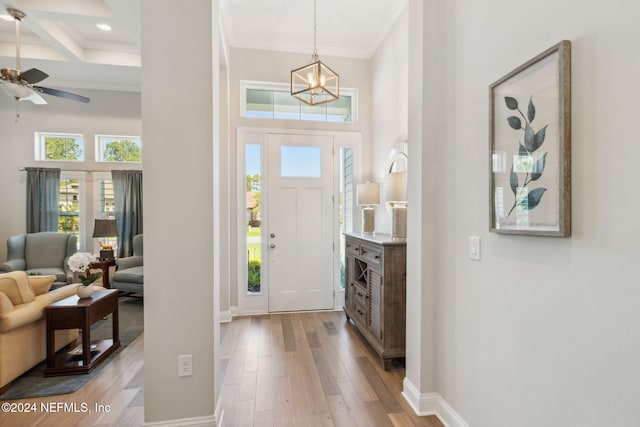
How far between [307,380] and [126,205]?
4568 millimetres

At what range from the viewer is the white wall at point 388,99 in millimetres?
3217

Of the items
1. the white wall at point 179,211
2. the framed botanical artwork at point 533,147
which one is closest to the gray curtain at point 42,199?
the white wall at point 179,211

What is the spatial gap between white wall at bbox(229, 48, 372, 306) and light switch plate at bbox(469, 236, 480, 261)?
2.60 m

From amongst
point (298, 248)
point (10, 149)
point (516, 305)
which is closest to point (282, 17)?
point (298, 248)

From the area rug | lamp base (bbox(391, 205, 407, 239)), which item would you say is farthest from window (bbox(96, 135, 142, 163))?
lamp base (bbox(391, 205, 407, 239))

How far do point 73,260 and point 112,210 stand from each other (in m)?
2.85

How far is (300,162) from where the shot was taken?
4.09 m

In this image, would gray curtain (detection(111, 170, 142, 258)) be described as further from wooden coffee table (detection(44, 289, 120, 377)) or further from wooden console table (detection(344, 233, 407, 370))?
wooden console table (detection(344, 233, 407, 370))

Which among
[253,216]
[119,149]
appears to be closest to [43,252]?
[119,149]

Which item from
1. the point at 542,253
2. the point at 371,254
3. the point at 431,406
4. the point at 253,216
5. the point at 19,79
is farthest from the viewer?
the point at 253,216

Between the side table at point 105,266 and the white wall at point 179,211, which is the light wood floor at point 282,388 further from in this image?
the side table at point 105,266

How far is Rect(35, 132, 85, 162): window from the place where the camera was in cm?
519

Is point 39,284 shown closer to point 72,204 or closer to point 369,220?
point 369,220

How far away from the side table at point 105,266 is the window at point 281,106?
3186mm
